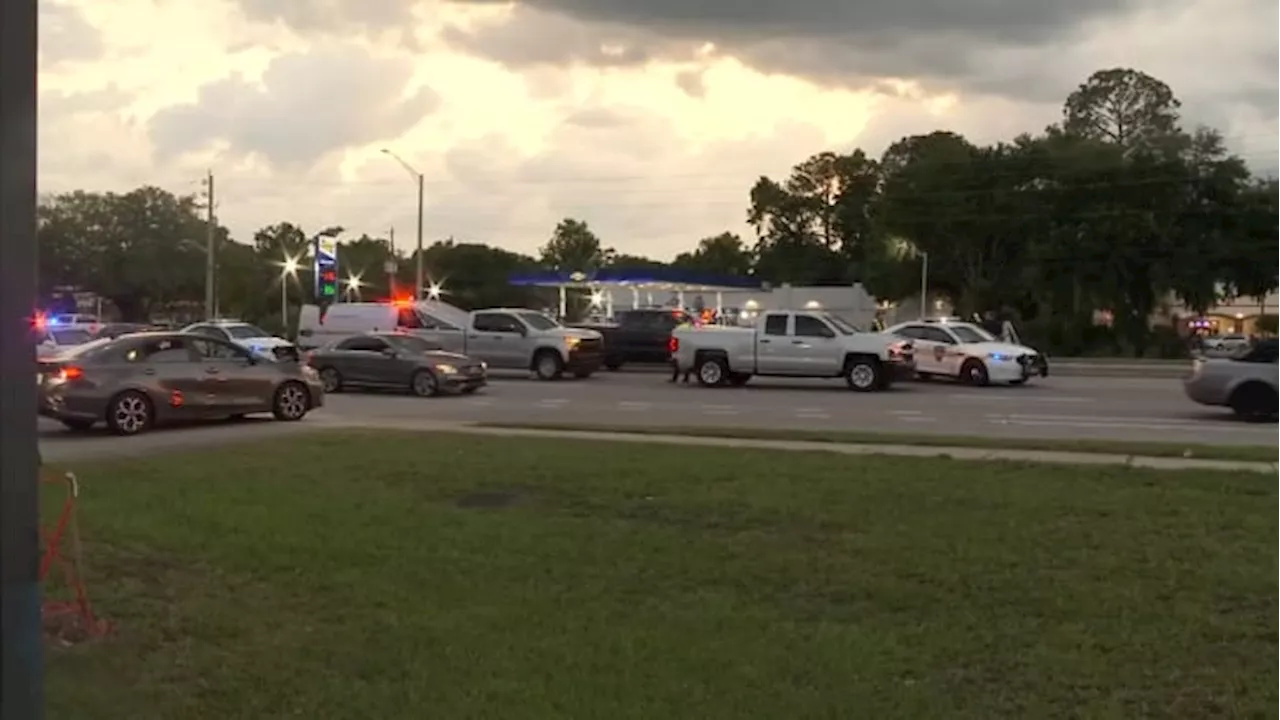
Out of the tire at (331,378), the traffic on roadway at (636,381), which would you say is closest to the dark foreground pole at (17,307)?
the traffic on roadway at (636,381)

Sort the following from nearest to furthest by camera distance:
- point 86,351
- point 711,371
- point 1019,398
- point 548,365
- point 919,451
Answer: point 919,451 → point 86,351 → point 1019,398 → point 711,371 → point 548,365

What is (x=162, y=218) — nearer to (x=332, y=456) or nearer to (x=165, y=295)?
(x=165, y=295)

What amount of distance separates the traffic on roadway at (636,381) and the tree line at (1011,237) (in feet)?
99.1

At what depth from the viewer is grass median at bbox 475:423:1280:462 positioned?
14.6 metres

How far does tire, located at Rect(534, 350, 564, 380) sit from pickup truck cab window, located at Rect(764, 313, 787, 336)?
18.5ft

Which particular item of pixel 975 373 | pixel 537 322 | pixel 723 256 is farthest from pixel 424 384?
pixel 723 256

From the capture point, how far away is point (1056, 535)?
344 inches

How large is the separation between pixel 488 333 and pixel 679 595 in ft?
88.9

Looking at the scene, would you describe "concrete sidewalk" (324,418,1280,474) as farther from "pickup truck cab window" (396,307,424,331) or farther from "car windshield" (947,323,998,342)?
"pickup truck cab window" (396,307,424,331)

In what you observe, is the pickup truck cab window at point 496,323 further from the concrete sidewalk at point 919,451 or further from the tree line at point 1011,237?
the tree line at point 1011,237

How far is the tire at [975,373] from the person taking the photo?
30938 mm

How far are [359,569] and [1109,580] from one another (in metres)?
4.49

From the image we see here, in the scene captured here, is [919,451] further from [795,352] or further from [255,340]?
[255,340]

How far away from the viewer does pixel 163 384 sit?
19203mm
